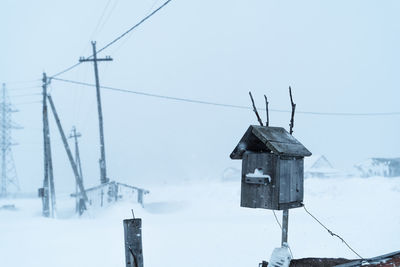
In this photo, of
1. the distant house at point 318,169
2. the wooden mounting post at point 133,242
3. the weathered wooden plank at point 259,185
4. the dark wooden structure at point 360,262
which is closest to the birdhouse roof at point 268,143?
the weathered wooden plank at point 259,185

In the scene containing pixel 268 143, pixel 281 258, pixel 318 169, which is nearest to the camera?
pixel 281 258

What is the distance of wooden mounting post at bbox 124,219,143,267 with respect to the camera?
14.2ft

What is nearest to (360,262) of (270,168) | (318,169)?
(270,168)

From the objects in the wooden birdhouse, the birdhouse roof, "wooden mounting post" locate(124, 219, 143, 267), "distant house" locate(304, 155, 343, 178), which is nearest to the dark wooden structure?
the wooden birdhouse

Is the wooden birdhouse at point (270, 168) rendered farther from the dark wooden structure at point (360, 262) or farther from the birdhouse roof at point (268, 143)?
the dark wooden structure at point (360, 262)

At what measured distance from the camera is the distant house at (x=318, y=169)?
60594 millimetres

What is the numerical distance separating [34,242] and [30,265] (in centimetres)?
258

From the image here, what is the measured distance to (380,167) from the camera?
194 feet

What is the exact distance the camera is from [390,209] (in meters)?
20.0

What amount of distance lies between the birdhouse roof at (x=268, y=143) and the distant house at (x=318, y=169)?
2203 inches

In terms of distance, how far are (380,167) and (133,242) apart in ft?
201

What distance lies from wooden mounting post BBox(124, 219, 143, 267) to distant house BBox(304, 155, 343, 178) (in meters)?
58.0

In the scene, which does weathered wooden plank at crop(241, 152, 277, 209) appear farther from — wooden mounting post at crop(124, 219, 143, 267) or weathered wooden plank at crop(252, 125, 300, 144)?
wooden mounting post at crop(124, 219, 143, 267)

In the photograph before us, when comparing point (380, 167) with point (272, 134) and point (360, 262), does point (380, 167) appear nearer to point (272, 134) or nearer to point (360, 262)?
point (272, 134)
